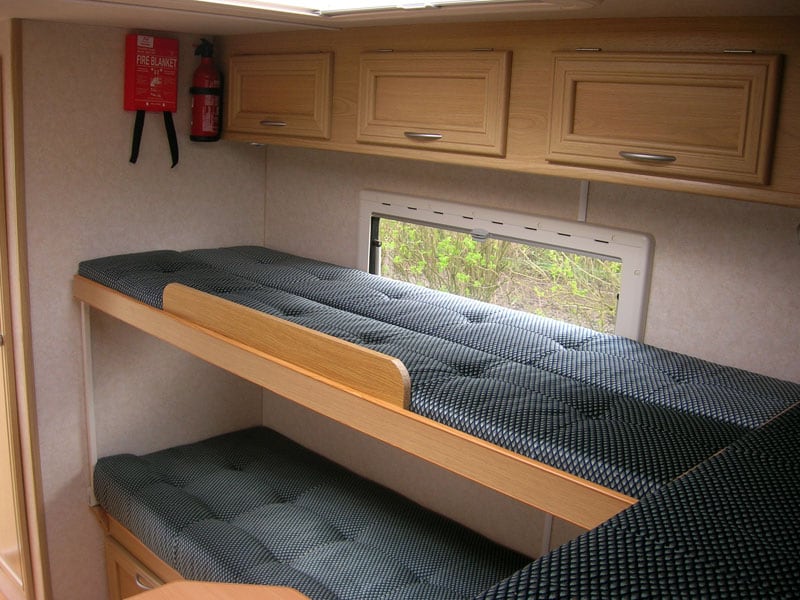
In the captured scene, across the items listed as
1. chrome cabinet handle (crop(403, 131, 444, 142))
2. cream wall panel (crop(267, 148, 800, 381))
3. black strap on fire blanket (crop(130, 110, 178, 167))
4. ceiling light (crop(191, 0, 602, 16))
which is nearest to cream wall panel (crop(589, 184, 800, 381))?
cream wall panel (crop(267, 148, 800, 381))

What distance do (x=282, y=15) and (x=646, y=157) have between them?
98 centimetres

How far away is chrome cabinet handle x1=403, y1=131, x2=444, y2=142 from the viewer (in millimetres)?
2123

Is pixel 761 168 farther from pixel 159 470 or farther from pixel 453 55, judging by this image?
pixel 159 470

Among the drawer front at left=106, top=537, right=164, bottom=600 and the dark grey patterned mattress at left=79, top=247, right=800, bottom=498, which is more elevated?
the dark grey patterned mattress at left=79, top=247, right=800, bottom=498

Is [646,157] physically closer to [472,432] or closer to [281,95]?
[472,432]

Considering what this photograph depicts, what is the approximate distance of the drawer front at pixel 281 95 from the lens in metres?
2.45

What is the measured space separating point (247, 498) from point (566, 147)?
148cm

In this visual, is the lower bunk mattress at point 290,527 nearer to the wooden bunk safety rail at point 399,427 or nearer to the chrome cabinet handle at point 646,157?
the wooden bunk safety rail at point 399,427

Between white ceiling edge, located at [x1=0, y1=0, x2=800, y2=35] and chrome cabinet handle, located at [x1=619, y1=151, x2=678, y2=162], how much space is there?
0.28 metres

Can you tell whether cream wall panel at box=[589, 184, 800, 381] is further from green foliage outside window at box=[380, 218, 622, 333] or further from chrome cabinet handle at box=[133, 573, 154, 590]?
chrome cabinet handle at box=[133, 573, 154, 590]

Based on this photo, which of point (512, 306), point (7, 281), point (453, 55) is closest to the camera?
point (453, 55)

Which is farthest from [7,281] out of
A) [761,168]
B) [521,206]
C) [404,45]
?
[761,168]

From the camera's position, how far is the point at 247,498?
2584 mm

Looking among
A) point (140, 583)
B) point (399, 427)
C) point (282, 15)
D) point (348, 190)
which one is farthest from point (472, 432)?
point (140, 583)
